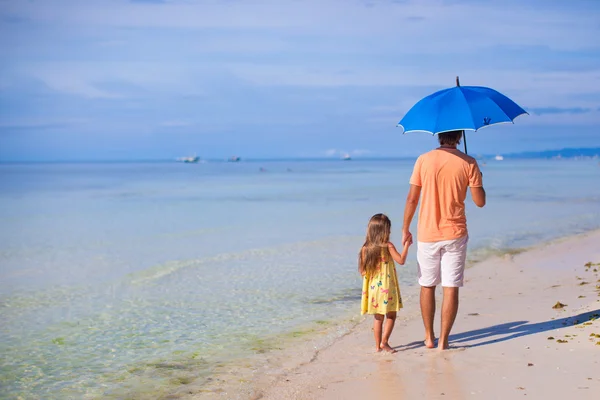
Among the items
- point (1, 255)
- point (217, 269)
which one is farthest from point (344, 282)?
point (1, 255)

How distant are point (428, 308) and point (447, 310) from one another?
0.20 metres

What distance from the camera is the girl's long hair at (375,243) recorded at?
19.9ft

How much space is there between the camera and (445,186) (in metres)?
5.81

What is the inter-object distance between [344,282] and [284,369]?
4865mm

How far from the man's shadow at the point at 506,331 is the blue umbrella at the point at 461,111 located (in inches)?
86.3

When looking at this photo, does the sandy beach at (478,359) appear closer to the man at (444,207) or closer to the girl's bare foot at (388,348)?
the girl's bare foot at (388,348)

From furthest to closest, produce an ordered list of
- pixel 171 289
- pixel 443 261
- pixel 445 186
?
1. pixel 171 289
2. pixel 443 261
3. pixel 445 186

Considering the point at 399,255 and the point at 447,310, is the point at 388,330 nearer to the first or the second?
the point at 447,310

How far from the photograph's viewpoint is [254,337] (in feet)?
26.3

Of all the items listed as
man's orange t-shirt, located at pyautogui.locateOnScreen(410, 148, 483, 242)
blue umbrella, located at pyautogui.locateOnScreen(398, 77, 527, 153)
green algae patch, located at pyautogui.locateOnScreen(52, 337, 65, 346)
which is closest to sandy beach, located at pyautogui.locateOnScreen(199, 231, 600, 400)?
man's orange t-shirt, located at pyautogui.locateOnScreen(410, 148, 483, 242)

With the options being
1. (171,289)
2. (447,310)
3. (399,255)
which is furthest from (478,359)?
(171,289)

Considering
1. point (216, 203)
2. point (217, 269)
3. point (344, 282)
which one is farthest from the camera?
point (216, 203)

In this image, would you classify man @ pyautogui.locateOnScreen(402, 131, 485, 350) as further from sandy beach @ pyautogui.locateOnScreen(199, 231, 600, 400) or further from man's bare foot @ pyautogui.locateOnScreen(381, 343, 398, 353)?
man's bare foot @ pyautogui.locateOnScreen(381, 343, 398, 353)

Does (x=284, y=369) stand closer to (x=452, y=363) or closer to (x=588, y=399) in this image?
(x=452, y=363)
